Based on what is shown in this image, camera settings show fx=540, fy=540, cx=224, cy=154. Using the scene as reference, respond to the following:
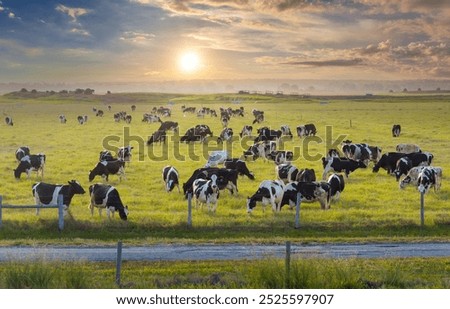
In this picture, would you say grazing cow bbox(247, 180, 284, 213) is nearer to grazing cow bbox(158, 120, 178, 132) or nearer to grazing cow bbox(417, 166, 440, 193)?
grazing cow bbox(417, 166, 440, 193)

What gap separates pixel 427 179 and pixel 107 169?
15381 mm

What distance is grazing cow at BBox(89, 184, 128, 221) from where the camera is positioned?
1919 centimetres

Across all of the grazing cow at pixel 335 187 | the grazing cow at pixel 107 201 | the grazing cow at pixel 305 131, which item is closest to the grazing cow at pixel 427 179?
the grazing cow at pixel 335 187

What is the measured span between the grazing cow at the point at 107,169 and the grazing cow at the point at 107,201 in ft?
23.8

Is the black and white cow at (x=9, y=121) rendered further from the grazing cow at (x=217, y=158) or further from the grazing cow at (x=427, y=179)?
the grazing cow at (x=427, y=179)

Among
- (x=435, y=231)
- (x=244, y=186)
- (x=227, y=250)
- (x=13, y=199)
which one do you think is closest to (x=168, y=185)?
(x=244, y=186)

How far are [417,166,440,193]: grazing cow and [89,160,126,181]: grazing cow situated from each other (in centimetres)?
1461

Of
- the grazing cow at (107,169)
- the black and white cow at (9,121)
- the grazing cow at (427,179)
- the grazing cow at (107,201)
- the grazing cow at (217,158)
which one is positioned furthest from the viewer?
the black and white cow at (9,121)

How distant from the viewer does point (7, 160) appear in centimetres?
3400

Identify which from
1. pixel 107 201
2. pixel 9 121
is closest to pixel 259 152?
pixel 107 201

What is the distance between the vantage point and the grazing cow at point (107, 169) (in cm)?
2744

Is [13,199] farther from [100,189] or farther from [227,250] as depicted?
[227,250]

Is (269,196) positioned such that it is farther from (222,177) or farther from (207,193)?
(222,177)

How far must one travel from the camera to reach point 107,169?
27.6 metres
